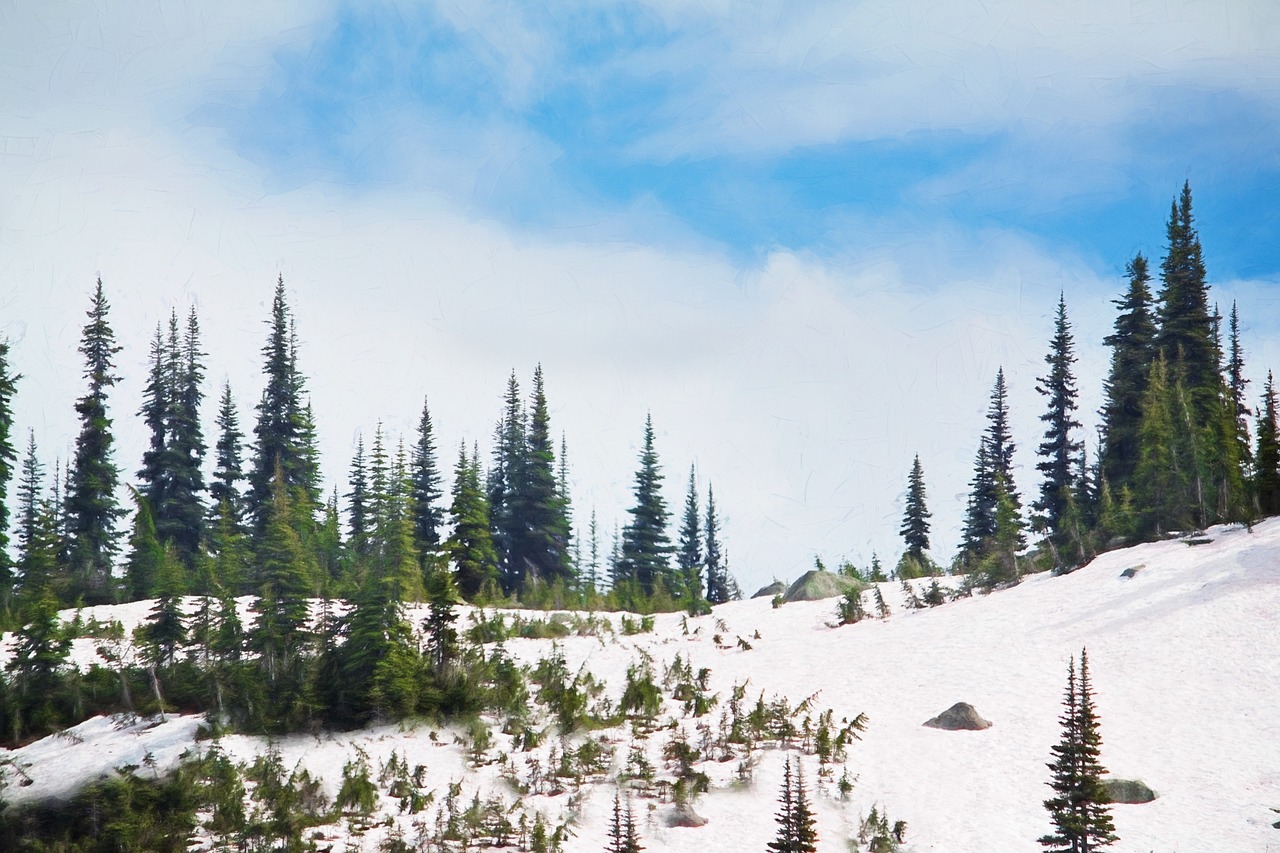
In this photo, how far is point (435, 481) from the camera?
58.2 metres

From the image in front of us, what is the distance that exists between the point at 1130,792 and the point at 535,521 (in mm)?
40446

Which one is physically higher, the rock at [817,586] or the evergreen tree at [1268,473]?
the evergreen tree at [1268,473]

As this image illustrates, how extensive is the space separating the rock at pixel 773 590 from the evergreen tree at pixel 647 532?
10.4 meters

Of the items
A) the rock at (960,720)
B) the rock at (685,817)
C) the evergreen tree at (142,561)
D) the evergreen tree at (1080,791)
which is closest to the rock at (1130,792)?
the rock at (960,720)

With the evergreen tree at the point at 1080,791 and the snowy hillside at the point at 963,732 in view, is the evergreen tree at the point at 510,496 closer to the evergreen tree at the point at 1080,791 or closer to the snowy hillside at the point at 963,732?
the snowy hillside at the point at 963,732

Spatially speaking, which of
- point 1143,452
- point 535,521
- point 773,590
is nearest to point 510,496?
point 535,521

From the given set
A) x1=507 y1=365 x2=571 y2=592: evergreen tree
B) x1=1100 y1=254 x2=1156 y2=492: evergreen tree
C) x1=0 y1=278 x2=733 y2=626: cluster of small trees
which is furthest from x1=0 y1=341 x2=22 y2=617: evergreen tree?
x1=1100 y1=254 x2=1156 y2=492: evergreen tree

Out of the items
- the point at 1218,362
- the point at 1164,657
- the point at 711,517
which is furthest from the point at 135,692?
the point at 711,517

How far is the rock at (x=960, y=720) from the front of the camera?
20.9m

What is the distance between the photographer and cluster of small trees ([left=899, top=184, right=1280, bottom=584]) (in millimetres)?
34531

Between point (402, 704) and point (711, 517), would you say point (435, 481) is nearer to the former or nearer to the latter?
point (711, 517)

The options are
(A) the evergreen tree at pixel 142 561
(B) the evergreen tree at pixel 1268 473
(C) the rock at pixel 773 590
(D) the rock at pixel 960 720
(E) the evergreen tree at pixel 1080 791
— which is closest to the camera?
(E) the evergreen tree at pixel 1080 791

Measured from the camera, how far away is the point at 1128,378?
156 ft

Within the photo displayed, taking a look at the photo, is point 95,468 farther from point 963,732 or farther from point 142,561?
point 963,732
